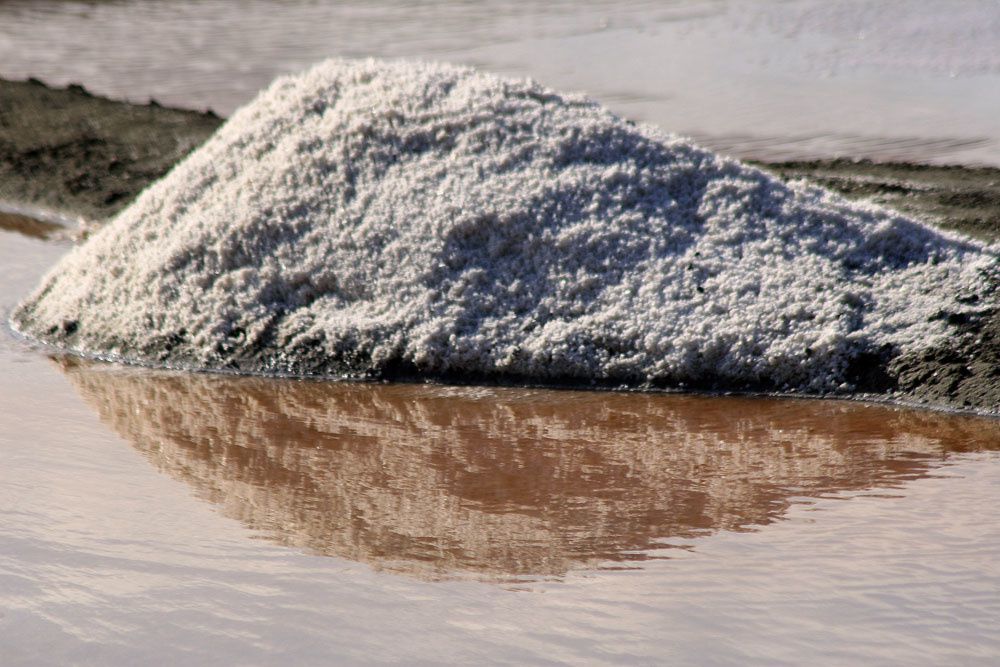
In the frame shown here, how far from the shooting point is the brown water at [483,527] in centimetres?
229

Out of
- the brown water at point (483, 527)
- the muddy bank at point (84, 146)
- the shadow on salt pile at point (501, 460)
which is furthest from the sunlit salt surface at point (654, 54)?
the brown water at point (483, 527)

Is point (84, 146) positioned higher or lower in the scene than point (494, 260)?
higher

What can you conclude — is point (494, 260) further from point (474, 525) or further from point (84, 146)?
point (84, 146)

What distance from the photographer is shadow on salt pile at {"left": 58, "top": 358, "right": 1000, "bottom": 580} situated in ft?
8.98

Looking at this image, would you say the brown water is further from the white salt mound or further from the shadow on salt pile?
the white salt mound

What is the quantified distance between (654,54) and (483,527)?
6569 mm

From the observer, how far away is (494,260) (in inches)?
154

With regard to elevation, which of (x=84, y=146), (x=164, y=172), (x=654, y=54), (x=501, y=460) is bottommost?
(x=501, y=460)

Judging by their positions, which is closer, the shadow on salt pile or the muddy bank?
the shadow on salt pile

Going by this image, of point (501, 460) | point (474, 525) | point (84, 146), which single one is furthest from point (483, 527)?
point (84, 146)

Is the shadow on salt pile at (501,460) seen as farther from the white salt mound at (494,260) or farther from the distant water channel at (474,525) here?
the white salt mound at (494,260)

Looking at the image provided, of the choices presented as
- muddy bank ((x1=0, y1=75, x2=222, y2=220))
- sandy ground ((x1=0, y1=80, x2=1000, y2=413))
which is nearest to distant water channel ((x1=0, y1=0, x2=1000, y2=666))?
sandy ground ((x1=0, y1=80, x2=1000, y2=413))

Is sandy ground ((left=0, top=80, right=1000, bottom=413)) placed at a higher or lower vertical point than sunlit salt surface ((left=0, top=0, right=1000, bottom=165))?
lower

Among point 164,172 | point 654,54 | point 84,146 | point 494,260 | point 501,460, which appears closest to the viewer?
point 501,460
